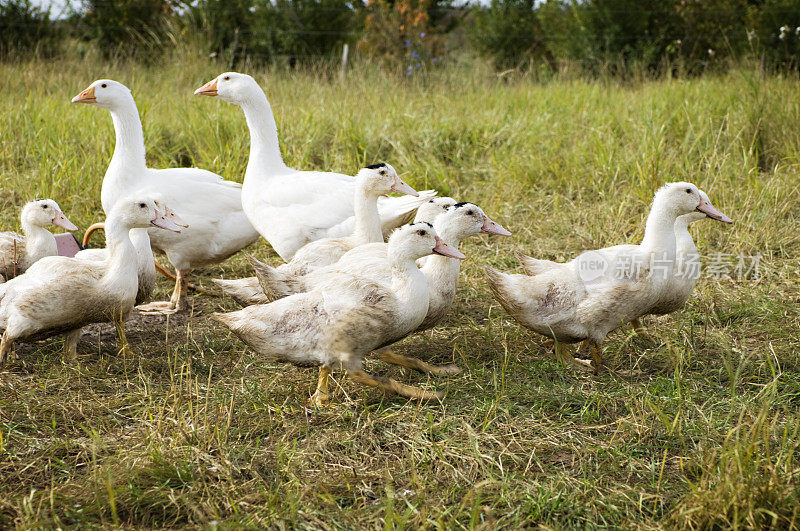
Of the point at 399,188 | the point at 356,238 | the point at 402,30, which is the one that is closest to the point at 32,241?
the point at 356,238

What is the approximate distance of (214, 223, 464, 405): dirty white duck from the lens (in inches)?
125

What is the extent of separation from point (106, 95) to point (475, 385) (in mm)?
3250

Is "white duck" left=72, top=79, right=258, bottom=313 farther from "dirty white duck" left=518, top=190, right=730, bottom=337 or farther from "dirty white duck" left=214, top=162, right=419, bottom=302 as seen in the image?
"dirty white duck" left=518, top=190, right=730, bottom=337

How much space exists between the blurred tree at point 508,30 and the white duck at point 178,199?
34.4ft

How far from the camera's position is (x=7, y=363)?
3668 mm

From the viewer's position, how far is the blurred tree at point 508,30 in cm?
1460

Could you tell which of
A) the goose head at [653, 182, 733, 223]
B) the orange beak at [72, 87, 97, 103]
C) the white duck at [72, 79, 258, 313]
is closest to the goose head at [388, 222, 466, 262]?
the goose head at [653, 182, 733, 223]

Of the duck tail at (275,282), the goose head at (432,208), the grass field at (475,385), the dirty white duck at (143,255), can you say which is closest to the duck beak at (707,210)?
the grass field at (475,385)

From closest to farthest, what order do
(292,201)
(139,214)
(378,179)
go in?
(139,214) → (378,179) → (292,201)

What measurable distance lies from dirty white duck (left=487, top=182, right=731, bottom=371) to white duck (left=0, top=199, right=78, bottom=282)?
2.58m

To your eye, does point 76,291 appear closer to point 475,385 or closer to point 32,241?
point 32,241

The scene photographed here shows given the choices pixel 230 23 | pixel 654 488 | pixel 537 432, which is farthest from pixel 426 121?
pixel 230 23

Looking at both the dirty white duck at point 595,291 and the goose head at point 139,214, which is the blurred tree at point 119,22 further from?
the dirty white duck at point 595,291

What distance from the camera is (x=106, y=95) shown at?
4.93m
